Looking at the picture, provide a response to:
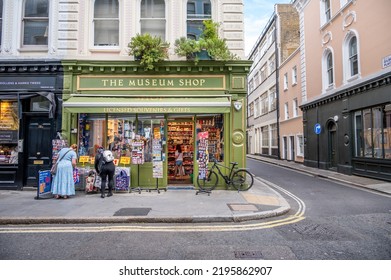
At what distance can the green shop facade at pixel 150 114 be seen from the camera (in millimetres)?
10344

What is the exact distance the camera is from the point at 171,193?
9.65 metres

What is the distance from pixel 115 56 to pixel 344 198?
32.3 feet

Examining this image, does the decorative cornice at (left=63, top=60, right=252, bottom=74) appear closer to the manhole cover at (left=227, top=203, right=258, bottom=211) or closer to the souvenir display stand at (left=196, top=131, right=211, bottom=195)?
the souvenir display stand at (left=196, top=131, right=211, bottom=195)

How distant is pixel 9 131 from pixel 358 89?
16615mm

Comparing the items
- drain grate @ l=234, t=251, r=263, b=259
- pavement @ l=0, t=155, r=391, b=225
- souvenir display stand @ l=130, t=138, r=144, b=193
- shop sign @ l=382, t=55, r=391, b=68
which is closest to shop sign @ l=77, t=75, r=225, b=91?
souvenir display stand @ l=130, t=138, r=144, b=193

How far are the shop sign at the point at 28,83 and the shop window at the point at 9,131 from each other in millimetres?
686

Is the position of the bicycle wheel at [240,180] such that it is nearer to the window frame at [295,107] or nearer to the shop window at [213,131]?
the shop window at [213,131]

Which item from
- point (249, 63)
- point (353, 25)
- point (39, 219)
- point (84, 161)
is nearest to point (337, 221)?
point (249, 63)

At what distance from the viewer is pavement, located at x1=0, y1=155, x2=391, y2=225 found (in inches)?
257

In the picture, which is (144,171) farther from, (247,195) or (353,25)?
(353,25)

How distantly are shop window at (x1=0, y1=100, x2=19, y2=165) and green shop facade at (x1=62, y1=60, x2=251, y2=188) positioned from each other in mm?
2130

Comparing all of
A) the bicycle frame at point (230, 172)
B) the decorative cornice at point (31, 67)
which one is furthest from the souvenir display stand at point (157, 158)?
the decorative cornice at point (31, 67)

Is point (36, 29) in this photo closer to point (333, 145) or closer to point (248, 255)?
point (248, 255)
